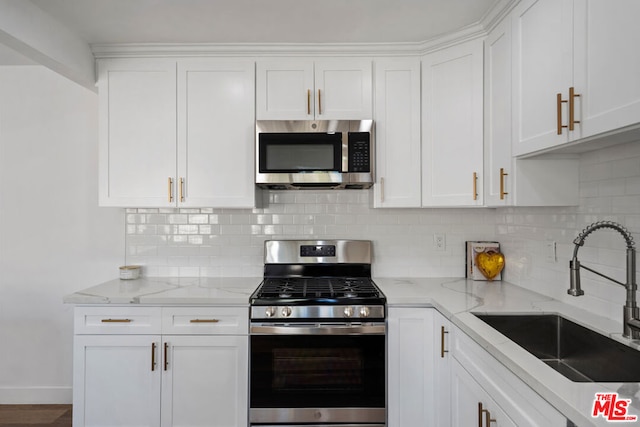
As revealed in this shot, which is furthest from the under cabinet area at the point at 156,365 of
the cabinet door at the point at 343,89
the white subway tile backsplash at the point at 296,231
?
the cabinet door at the point at 343,89

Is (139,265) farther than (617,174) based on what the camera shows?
Yes

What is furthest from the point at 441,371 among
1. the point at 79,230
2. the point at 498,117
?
the point at 79,230

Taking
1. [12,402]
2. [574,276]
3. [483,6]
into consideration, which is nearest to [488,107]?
[483,6]

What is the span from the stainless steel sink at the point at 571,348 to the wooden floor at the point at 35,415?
2746 mm

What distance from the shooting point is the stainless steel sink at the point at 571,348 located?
1.41 m

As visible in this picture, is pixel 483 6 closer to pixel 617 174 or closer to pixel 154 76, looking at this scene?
pixel 617 174

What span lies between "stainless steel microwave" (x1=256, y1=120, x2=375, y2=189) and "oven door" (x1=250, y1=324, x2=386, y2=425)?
2.86 ft

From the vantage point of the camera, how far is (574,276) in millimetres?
1476

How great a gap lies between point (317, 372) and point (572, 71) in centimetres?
179

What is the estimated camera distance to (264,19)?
218 centimetres

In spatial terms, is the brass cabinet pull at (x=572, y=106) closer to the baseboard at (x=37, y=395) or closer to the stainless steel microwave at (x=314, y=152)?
the stainless steel microwave at (x=314, y=152)

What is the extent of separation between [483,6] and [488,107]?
519 mm

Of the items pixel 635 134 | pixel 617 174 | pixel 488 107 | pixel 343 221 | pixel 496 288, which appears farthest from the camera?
pixel 343 221

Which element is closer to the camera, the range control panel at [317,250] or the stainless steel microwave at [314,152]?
the stainless steel microwave at [314,152]
